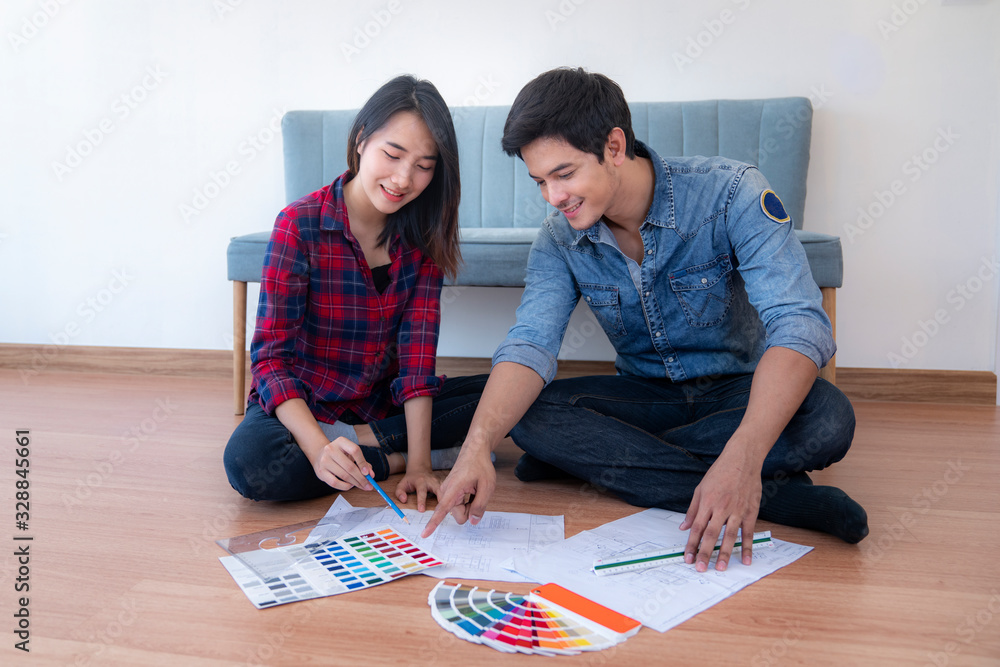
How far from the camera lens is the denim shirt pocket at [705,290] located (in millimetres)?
1208

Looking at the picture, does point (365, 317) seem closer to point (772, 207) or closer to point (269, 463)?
point (269, 463)

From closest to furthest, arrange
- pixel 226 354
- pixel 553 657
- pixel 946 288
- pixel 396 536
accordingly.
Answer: pixel 553 657 → pixel 396 536 → pixel 946 288 → pixel 226 354

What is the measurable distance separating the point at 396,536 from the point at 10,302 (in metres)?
2.15

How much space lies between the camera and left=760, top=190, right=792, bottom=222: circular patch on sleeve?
1119mm

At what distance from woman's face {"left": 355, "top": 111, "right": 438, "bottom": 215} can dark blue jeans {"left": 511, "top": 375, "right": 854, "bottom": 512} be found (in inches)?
15.7

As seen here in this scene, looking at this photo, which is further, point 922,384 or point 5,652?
point 922,384

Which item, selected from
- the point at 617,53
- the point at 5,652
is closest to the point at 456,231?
the point at 5,652

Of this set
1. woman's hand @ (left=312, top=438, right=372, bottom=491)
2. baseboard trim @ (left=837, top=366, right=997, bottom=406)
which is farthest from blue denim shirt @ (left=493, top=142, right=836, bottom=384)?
baseboard trim @ (left=837, top=366, right=997, bottom=406)

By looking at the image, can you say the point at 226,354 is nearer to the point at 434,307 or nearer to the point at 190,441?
the point at 190,441

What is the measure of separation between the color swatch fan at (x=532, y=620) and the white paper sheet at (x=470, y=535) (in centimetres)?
5

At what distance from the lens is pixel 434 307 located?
1.36 m

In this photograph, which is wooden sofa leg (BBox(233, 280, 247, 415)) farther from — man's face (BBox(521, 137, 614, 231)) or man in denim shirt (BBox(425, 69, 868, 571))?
man's face (BBox(521, 137, 614, 231))

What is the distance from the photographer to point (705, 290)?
3.98ft

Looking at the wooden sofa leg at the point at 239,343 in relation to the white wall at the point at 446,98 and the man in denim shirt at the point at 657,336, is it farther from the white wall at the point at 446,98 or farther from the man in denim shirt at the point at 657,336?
the man in denim shirt at the point at 657,336
